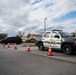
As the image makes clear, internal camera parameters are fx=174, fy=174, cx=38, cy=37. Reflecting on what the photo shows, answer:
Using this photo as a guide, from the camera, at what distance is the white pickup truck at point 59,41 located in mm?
13188

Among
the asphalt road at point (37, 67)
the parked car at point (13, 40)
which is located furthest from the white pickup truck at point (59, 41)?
the parked car at point (13, 40)

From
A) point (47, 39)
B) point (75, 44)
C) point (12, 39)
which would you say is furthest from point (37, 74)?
point (12, 39)

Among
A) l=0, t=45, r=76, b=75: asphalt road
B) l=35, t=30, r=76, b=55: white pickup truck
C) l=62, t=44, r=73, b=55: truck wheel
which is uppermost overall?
l=35, t=30, r=76, b=55: white pickup truck

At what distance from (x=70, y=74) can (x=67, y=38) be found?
6.72 meters

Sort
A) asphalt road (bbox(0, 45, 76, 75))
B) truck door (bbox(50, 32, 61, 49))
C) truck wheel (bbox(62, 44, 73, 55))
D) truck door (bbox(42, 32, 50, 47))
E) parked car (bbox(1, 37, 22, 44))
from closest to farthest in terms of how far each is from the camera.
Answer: asphalt road (bbox(0, 45, 76, 75)), truck wheel (bbox(62, 44, 73, 55)), truck door (bbox(50, 32, 61, 49)), truck door (bbox(42, 32, 50, 47)), parked car (bbox(1, 37, 22, 44))

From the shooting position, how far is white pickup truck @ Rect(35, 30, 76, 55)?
13.2m

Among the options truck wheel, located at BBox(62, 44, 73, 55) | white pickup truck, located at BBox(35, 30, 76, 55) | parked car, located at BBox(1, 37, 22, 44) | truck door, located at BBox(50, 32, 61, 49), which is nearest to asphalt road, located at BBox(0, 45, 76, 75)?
truck wheel, located at BBox(62, 44, 73, 55)

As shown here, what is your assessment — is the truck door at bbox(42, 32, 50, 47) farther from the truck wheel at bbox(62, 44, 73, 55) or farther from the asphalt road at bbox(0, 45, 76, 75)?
the asphalt road at bbox(0, 45, 76, 75)

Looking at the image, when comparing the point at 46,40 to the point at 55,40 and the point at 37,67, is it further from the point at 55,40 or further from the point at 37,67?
the point at 37,67

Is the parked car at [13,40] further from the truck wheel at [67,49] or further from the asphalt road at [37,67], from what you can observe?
the asphalt road at [37,67]

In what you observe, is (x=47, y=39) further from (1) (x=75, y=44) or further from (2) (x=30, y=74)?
(2) (x=30, y=74)

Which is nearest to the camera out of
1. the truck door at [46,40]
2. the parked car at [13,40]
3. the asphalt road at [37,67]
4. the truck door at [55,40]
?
the asphalt road at [37,67]

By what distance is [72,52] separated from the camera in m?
13.2

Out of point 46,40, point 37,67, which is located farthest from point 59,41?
point 37,67
